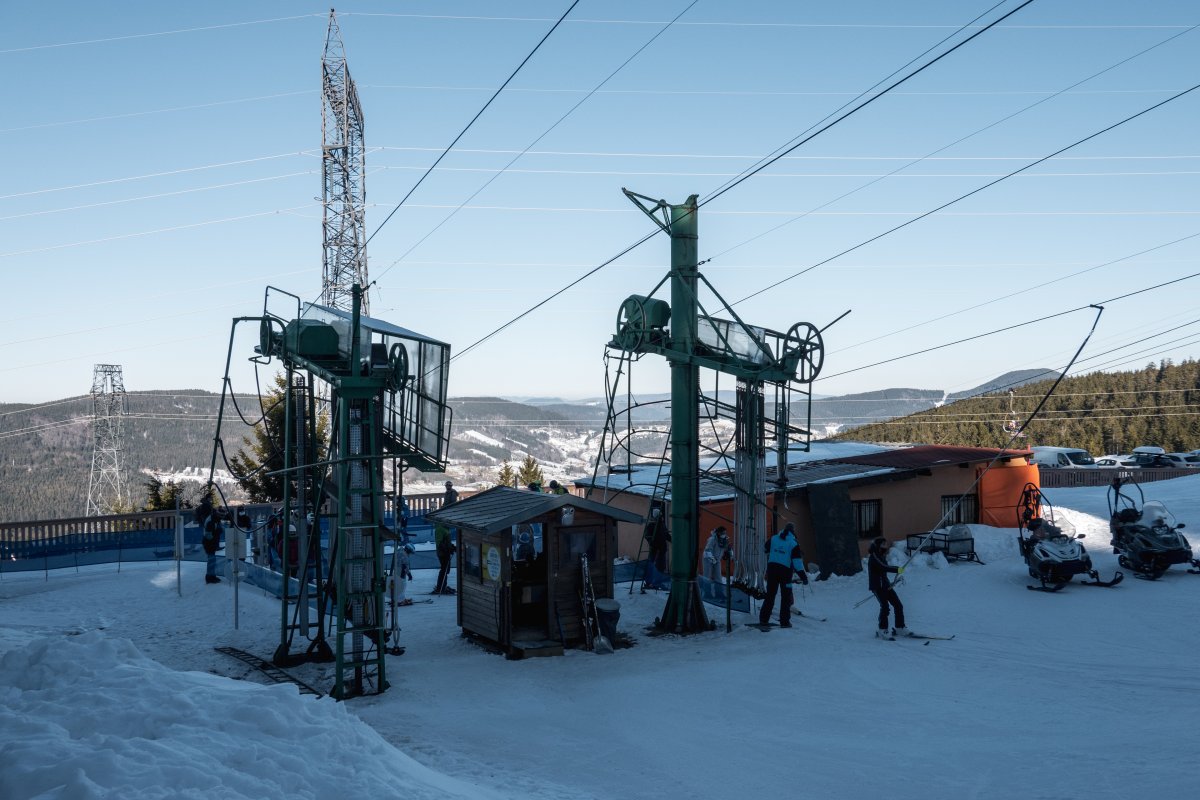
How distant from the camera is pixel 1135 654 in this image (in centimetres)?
1419

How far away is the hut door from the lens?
613 inches

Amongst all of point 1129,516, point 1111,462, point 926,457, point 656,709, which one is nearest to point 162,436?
point 1111,462

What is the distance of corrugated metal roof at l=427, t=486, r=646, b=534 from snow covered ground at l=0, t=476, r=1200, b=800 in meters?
2.18

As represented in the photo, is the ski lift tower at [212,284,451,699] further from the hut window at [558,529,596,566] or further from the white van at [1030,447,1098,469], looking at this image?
the white van at [1030,447,1098,469]

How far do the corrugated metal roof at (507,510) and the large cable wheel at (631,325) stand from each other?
3866 mm

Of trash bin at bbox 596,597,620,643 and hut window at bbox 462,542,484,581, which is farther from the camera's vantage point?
hut window at bbox 462,542,484,581

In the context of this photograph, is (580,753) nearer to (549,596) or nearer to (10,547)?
(549,596)

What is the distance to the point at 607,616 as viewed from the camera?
15.6 meters

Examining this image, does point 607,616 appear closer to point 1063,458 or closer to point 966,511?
point 966,511

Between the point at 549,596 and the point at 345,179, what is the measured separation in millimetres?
30253

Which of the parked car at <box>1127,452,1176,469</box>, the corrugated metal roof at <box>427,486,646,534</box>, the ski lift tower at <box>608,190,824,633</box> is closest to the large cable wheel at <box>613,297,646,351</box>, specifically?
the ski lift tower at <box>608,190,824,633</box>

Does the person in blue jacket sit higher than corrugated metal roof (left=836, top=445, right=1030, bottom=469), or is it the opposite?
corrugated metal roof (left=836, top=445, right=1030, bottom=469)

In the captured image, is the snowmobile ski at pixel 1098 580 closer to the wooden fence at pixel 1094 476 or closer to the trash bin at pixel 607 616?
the trash bin at pixel 607 616

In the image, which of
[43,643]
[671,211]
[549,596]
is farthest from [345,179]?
[43,643]
